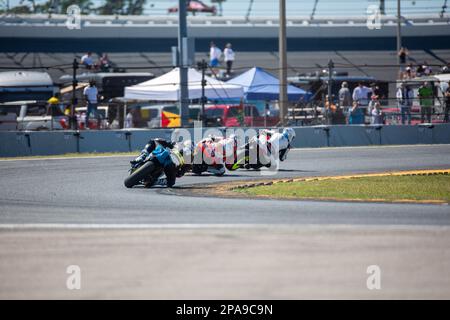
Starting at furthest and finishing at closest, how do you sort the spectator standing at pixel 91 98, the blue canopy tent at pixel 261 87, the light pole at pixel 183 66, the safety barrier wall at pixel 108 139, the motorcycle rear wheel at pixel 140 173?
the blue canopy tent at pixel 261 87 < the spectator standing at pixel 91 98 < the light pole at pixel 183 66 < the safety barrier wall at pixel 108 139 < the motorcycle rear wheel at pixel 140 173

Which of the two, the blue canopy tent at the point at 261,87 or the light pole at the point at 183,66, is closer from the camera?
the light pole at the point at 183,66

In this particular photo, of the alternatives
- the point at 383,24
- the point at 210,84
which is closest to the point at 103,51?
the point at 383,24

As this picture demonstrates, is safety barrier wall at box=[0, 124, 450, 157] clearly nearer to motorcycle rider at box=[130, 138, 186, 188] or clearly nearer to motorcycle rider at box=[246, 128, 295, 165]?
motorcycle rider at box=[246, 128, 295, 165]

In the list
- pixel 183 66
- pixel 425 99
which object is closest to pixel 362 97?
pixel 425 99

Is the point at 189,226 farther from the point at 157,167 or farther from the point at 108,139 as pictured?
the point at 108,139

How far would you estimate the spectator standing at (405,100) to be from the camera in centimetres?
2528

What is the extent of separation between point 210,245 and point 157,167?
5.87 m

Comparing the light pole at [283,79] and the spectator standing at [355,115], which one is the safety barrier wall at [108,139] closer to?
the spectator standing at [355,115]

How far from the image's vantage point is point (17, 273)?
7539mm

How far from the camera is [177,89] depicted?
2567cm

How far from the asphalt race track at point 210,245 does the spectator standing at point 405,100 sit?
1275 cm

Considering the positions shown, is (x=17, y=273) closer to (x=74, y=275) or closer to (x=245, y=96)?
(x=74, y=275)

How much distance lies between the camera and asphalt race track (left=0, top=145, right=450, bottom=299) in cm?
702

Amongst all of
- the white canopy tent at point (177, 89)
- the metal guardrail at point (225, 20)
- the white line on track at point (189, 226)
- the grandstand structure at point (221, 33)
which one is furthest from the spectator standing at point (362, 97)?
the metal guardrail at point (225, 20)
